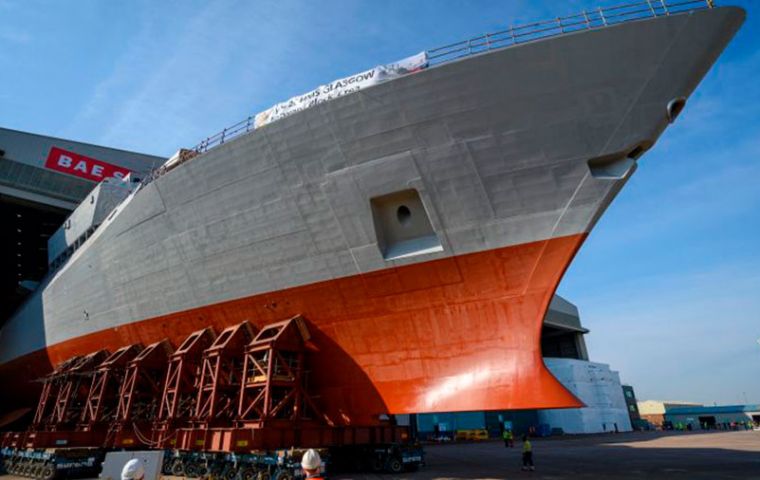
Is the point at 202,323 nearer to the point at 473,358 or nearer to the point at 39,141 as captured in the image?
the point at 473,358

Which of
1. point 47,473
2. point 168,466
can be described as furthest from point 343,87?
point 47,473

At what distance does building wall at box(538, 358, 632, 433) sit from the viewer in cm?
4738

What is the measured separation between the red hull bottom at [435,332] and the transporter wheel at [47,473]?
9024mm

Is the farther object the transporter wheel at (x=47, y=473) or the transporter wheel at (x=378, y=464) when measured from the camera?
the transporter wheel at (x=47, y=473)

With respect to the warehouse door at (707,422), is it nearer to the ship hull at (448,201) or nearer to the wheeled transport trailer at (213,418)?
the wheeled transport trailer at (213,418)

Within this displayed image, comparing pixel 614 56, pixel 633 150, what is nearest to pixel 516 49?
pixel 614 56

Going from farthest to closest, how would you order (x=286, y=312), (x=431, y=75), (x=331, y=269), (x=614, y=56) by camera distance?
(x=286, y=312)
(x=331, y=269)
(x=431, y=75)
(x=614, y=56)

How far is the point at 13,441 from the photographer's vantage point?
Answer: 59.3ft

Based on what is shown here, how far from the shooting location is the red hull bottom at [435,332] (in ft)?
32.0

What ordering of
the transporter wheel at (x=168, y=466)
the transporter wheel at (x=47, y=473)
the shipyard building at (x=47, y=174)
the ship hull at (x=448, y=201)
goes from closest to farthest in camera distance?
the ship hull at (x=448, y=201) → the transporter wheel at (x=168, y=466) → the transporter wheel at (x=47, y=473) → the shipyard building at (x=47, y=174)

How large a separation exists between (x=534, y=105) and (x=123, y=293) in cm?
1590

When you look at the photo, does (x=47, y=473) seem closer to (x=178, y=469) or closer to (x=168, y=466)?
(x=168, y=466)

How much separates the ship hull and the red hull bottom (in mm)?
31

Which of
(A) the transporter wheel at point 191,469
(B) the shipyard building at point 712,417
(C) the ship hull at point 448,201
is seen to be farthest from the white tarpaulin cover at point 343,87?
(B) the shipyard building at point 712,417
